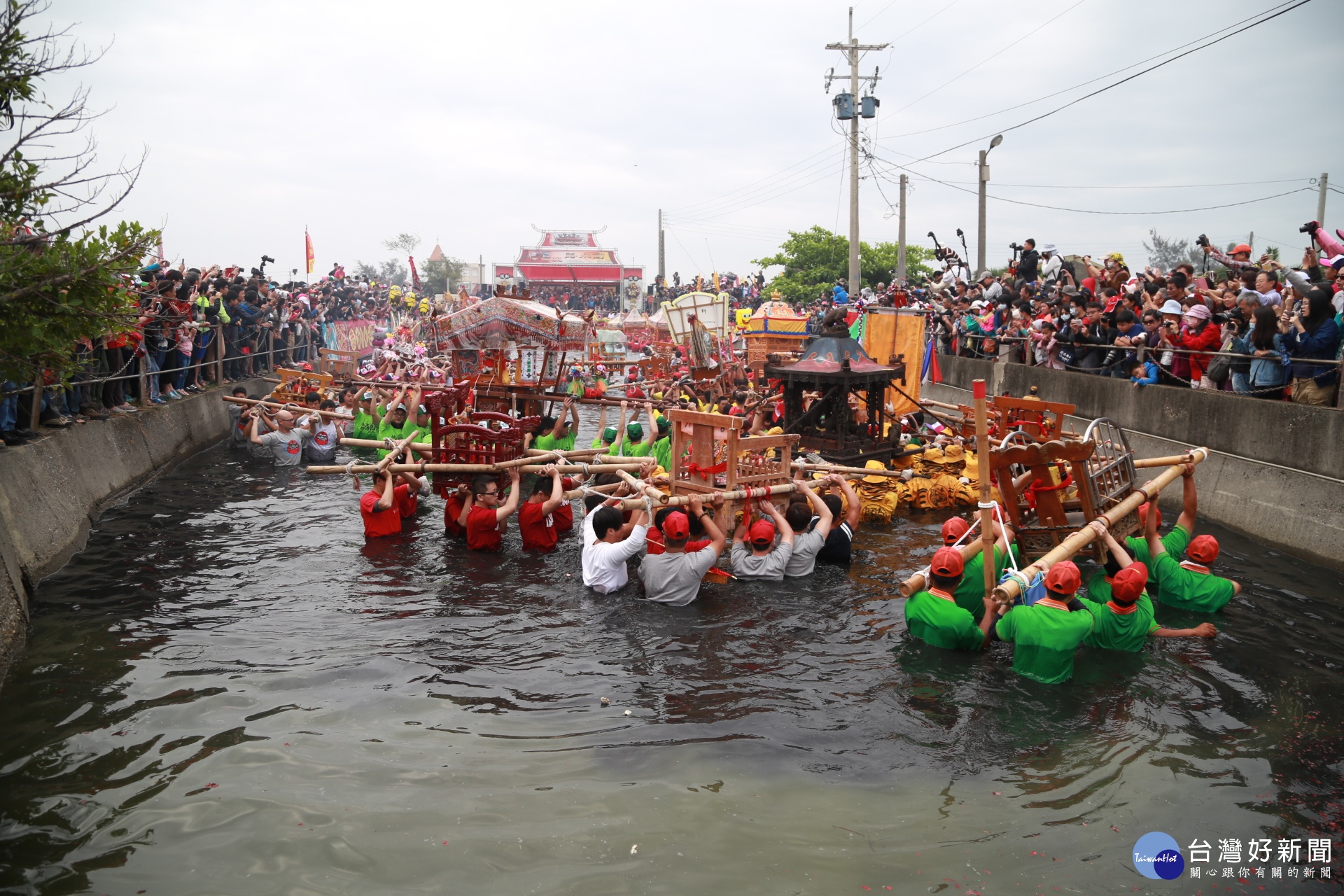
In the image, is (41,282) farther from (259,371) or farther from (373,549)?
(259,371)

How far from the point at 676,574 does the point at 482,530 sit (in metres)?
2.76

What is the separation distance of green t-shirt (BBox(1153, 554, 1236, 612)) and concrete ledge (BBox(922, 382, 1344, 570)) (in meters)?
2.20

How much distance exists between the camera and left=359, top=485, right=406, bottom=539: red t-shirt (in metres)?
10.2

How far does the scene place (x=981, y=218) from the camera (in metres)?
26.3

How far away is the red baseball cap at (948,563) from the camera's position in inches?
261

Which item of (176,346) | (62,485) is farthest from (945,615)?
(176,346)

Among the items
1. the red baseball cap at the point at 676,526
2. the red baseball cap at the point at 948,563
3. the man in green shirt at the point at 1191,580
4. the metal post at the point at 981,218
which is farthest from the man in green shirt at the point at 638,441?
the metal post at the point at 981,218

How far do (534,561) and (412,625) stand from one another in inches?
81.4

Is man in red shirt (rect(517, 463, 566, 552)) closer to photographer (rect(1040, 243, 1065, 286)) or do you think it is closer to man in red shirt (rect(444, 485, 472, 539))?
man in red shirt (rect(444, 485, 472, 539))

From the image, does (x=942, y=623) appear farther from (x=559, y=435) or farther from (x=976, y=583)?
(x=559, y=435)

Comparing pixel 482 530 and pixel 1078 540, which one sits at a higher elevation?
pixel 1078 540

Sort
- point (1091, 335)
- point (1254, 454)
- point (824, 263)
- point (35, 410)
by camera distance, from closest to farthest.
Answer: point (35, 410), point (1254, 454), point (1091, 335), point (824, 263)

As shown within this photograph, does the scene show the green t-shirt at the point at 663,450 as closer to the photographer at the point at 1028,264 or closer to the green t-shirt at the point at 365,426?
the green t-shirt at the point at 365,426

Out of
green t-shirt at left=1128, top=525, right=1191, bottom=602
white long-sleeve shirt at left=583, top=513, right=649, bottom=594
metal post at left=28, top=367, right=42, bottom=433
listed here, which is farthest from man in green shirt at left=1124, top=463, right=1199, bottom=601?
metal post at left=28, top=367, right=42, bottom=433
